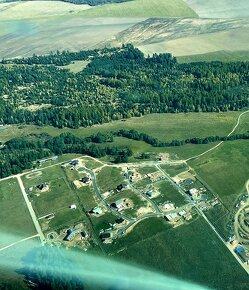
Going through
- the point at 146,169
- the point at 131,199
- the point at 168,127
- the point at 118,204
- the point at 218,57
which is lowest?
the point at 168,127

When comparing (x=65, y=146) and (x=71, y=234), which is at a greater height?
(x=65, y=146)

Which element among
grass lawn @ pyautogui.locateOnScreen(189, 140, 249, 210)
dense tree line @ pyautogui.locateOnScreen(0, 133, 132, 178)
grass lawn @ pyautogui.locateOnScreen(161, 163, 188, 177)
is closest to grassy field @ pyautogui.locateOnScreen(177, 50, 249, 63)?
grass lawn @ pyautogui.locateOnScreen(189, 140, 249, 210)

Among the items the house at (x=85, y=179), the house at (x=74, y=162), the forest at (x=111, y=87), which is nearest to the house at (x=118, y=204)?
the house at (x=85, y=179)

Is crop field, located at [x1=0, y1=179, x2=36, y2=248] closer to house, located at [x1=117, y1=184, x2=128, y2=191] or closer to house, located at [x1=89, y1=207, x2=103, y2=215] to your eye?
house, located at [x1=89, y1=207, x2=103, y2=215]

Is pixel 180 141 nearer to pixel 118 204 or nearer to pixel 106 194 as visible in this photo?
pixel 106 194

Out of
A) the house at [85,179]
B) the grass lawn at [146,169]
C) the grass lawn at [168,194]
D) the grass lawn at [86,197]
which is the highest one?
the house at [85,179]

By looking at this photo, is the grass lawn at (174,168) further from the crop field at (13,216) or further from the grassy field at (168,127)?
the crop field at (13,216)

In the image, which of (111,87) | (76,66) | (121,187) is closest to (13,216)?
(121,187)
